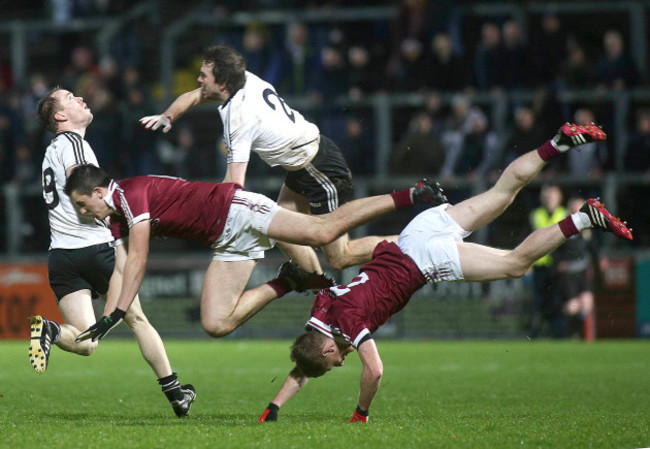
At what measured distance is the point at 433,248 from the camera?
827 cm

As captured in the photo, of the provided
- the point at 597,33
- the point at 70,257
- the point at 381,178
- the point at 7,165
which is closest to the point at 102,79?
the point at 7,165

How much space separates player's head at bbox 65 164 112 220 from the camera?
783 cm

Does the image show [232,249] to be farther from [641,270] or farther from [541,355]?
[641,270]

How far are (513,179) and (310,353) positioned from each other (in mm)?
2389

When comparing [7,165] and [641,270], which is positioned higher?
[7,165]

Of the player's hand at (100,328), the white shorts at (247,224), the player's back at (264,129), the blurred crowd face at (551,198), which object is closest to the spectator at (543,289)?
the blurred crowd face at (551,198)

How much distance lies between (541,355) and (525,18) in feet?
22.1

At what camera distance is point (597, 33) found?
19125mm

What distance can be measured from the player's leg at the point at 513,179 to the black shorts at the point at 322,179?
1.24m

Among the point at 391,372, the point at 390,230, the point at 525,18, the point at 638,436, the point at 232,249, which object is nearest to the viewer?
the point at 638,436

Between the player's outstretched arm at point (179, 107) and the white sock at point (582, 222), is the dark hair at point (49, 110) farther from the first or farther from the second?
the white sock at point (582, 222)

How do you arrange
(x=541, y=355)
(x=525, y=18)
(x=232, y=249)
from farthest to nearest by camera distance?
(x=525, y=18), (x=541, y=355), (x=232, y=249)

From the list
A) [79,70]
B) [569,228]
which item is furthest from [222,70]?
[79,70]

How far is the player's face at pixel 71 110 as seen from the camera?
348 inches
